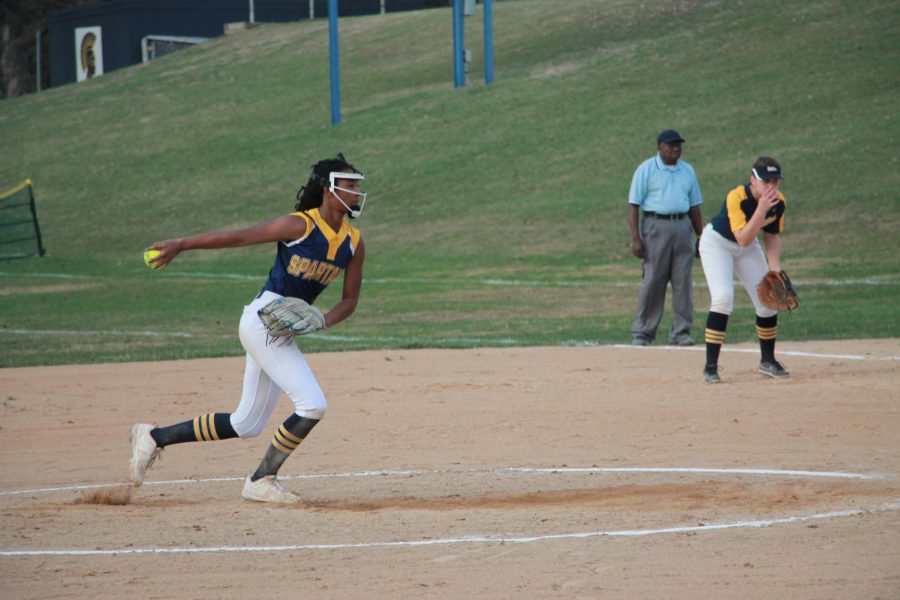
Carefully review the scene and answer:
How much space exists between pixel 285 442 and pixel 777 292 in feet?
18.5

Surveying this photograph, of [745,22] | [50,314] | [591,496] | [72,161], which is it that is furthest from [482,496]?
[72,161]

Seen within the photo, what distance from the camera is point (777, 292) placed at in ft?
40.0

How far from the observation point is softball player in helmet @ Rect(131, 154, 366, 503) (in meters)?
8.12

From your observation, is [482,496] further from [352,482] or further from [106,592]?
[106,592]

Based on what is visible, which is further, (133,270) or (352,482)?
(133,270)

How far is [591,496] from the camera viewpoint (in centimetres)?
828

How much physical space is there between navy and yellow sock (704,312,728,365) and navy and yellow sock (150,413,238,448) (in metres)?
5.35

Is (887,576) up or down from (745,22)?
down

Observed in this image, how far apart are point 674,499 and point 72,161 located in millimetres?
37682

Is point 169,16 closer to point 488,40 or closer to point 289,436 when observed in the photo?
point 488,40

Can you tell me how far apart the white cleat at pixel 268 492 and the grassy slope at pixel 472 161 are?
794 cm

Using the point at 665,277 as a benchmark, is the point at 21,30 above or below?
above

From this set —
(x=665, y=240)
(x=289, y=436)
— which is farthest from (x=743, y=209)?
(x=289, y=436)

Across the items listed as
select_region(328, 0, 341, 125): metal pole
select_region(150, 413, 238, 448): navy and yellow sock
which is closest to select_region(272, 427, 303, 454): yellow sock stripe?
select_region(150, 413, 238, 448): navy and yellow sock
